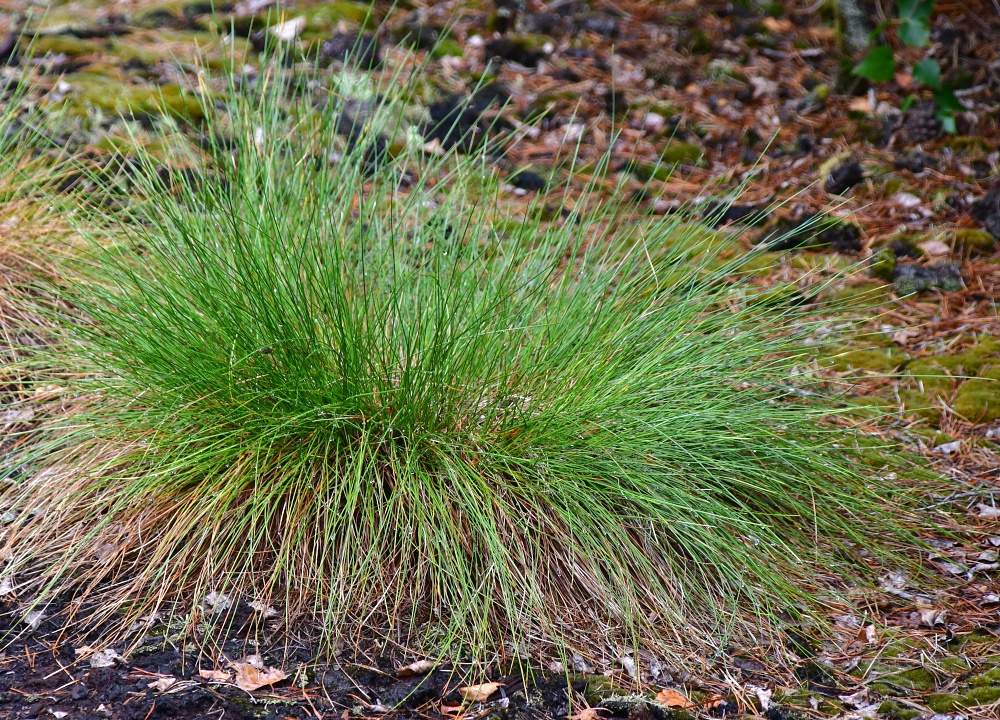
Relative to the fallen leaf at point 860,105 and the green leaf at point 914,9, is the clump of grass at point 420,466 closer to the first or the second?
the green leaf at point 914,9

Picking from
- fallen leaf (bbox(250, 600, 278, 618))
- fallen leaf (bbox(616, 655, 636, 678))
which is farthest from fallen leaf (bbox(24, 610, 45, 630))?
fallen leaf (bbox(616, 655, 636, 678))

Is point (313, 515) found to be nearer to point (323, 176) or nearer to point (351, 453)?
point (351, 453)

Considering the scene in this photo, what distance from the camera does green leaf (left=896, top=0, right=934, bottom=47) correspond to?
337 centimetres

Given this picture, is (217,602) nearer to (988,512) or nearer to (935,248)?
(988,512)

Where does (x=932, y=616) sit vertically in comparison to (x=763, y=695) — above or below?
above

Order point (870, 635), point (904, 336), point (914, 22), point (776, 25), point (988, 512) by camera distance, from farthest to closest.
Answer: point (776, 25), point (914, 22), point (904, 336), point (988, 512), point (870, 635)

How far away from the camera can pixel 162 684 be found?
1960 millimetres

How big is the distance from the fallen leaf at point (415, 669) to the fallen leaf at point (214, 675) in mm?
411

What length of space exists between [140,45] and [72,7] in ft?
3.39

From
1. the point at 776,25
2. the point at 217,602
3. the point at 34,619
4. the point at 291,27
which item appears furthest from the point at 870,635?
the point at 291,27

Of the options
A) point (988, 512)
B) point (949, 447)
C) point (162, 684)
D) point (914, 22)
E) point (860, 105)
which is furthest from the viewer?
point (860, 105)

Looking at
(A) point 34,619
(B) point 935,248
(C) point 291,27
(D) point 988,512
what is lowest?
(A) point 34,619

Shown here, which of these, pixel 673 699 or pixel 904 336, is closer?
pixel 673 699

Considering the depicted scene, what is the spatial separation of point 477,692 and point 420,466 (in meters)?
0.59
